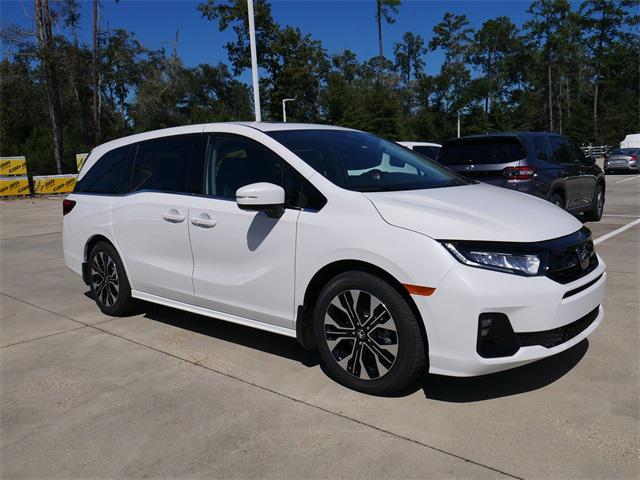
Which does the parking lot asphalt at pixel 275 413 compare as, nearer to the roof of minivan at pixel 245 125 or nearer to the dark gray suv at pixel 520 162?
the roof of minivan at pixel 245 125

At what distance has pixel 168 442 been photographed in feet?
9.82

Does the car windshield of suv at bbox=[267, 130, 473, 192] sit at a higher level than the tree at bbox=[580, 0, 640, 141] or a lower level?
lower

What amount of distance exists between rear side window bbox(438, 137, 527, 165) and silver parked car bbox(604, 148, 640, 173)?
21.7m

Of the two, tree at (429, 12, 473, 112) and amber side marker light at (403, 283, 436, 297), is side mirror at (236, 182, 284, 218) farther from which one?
tree at (429, 12, 473, 112)

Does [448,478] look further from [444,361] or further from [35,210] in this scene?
[35,210]

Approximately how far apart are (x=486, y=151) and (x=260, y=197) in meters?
5.75

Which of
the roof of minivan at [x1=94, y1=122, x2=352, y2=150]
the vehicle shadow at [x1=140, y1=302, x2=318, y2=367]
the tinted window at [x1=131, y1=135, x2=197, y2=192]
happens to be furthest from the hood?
the tinted window at [x1=131, y1=135, x2=197, y2=192]

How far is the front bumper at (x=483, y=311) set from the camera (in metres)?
2.96

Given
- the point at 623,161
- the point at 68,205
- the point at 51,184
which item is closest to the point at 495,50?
the point at 623,161

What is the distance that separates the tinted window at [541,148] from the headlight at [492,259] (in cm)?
580

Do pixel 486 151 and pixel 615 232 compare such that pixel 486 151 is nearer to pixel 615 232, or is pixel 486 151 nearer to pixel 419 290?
pixel 615 232

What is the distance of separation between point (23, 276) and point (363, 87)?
71213 mm

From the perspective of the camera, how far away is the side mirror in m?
3.52

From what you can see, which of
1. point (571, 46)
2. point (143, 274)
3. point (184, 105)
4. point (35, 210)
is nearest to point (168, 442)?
point (143, 274)
